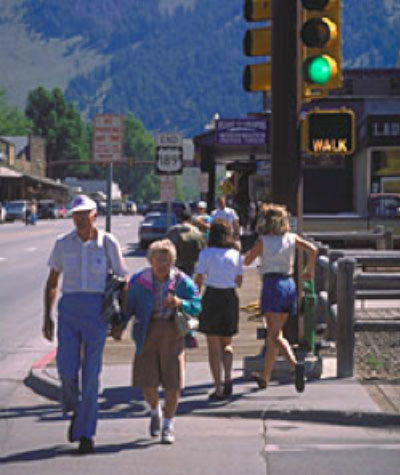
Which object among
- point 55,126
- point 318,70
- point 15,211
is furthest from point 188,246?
point 55,126

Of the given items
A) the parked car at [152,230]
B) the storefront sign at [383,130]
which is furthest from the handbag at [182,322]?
the parked car at [152,230]

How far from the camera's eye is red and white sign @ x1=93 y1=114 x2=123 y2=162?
14.9 metres

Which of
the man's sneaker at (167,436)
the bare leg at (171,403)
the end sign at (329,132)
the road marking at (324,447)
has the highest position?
the end sign at (329,132)

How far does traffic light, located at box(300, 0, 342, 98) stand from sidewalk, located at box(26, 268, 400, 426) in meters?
2.85

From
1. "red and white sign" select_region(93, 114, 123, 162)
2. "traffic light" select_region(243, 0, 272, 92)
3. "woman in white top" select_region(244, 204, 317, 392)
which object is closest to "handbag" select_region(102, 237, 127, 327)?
"woman in white top" select_region(244, 204, 317, 392)

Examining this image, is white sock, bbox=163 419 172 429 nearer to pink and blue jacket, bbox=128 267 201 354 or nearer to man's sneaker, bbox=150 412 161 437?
man's sneaker, bbox=150 412 161 437

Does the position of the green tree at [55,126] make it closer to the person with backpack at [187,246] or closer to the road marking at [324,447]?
the person with backpack at [187,246]

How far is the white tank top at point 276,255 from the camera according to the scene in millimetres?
9680

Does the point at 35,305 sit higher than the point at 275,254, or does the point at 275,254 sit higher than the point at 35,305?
the point at 275,254

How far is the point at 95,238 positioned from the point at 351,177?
3531 centimetres

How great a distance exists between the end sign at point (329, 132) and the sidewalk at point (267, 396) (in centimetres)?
220

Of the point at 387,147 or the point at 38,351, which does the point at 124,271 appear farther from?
the point at 387,147

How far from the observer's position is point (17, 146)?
144250mm

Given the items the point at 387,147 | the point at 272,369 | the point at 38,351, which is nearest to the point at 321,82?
the point at 272,369
